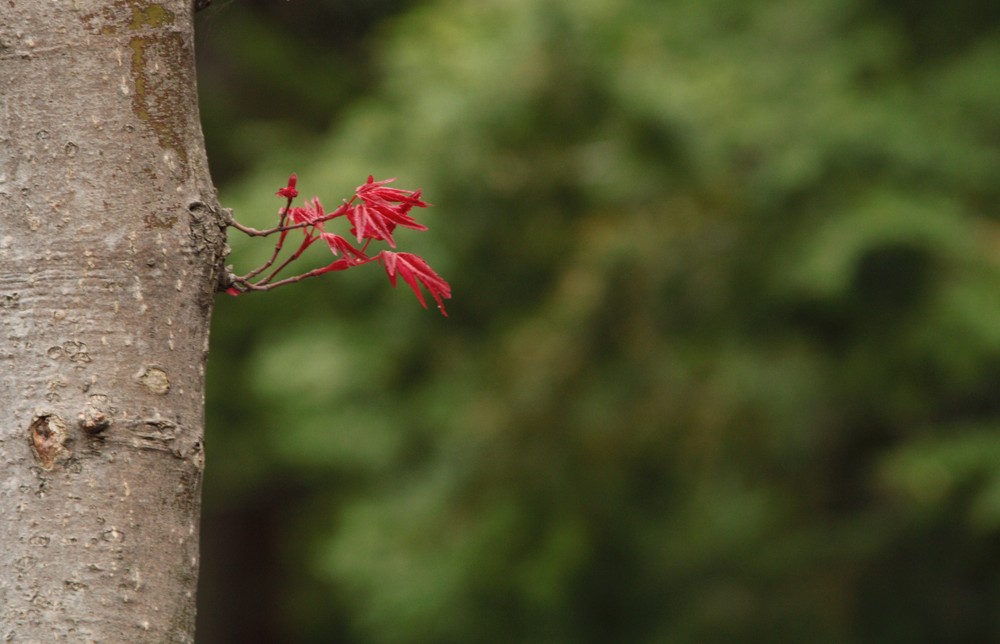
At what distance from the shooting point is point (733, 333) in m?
4.46

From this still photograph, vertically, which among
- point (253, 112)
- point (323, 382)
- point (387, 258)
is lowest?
point (387, 258)

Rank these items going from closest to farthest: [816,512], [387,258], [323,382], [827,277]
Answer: [387,258], [827,277], [323,382], [816,512]

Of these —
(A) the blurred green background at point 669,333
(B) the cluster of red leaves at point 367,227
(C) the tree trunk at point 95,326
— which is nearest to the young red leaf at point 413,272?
(B) the cluster of red leaves at point 367,227

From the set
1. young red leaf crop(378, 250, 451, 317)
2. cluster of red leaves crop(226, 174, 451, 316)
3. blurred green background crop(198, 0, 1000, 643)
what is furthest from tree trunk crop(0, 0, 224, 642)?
blurred green background crop(198, 0, 1000, 643)

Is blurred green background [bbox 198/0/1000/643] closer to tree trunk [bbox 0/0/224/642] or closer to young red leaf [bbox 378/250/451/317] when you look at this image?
young red leaf [bbox 378/250/451/317]

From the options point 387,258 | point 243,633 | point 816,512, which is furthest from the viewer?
point 243,633

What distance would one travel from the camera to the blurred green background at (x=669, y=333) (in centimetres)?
404

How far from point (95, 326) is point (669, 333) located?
3.49m

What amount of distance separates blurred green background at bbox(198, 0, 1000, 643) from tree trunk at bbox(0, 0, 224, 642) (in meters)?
2.88

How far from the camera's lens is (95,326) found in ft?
3.53

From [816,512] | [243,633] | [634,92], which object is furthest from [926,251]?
[243,633]

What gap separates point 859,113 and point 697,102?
1.99 feet

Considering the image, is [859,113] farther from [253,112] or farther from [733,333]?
[253,112]

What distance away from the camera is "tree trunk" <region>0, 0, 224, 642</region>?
1059 millimetres
